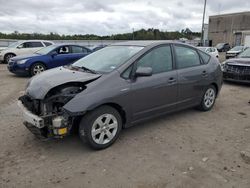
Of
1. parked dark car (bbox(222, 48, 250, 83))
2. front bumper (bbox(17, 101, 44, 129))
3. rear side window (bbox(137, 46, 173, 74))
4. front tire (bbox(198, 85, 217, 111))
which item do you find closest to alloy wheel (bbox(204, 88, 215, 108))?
front tire (bbox(198, 85, 217, 111))

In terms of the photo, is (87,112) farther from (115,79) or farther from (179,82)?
(179,82)

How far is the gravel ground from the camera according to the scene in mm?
2910

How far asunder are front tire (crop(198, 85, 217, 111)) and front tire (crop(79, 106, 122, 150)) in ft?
7.92

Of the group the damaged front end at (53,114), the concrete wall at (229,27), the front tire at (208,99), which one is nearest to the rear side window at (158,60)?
the damaged front end at (53,114)

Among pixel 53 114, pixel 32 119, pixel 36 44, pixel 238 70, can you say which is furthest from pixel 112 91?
pixel 36 44

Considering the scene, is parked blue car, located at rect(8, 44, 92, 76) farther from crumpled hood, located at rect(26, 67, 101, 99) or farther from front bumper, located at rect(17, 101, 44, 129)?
front bumper, located at rect(17, 101, 44, 129)

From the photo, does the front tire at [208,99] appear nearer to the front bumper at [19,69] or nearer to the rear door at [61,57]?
the rear door at [61,57]

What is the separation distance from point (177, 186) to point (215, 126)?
2184mm

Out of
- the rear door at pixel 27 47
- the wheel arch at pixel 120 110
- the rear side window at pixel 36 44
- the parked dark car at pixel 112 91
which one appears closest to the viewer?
the parked dark car at pixel 112 91

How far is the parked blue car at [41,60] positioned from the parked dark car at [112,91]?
5899mm

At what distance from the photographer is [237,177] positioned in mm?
2967

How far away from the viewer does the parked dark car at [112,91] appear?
3.38 metres

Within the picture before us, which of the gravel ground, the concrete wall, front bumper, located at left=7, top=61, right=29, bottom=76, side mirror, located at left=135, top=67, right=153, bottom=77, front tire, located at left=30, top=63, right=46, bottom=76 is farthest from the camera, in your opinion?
the concrete wall

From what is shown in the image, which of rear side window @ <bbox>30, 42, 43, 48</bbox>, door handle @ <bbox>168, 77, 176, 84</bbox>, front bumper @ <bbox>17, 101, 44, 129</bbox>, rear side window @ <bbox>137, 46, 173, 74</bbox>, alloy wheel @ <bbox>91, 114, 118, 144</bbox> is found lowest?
alloy wheel @ <bbox>91, 114, 118, 144</bbox>
